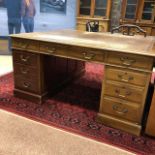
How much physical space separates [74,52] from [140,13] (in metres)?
3.17

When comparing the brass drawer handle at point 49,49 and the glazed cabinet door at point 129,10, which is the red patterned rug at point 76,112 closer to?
the brass drawer handle at point 49,49

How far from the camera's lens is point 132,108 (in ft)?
5.72

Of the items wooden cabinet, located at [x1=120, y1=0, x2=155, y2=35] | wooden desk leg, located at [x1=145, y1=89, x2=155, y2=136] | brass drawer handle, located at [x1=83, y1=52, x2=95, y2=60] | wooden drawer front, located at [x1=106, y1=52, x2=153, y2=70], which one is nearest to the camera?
wooden drawer front, located at [x1=106, y1=52, x2=153, y2=70]

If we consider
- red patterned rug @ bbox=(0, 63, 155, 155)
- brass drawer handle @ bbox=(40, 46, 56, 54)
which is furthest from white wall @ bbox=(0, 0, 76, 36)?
brass drawer handle @ bbox=(40, 46, 56, 54)

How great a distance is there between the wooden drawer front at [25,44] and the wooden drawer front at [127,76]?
822mm

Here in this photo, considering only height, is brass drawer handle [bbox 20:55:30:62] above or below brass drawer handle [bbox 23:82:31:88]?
above

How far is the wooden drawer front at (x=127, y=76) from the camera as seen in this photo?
1615 mm

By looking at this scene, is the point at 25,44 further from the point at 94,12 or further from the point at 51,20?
the point at 94,12

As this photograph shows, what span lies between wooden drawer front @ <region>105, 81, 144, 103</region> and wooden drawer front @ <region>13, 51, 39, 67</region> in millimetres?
851

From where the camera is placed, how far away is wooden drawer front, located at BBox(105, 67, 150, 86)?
162 cm

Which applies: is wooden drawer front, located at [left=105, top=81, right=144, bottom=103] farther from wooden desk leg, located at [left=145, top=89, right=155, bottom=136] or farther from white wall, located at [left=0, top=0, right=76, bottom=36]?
white wall, located at [left=0, top=0, right=76, bottom=36]

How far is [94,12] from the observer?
15.7 feet

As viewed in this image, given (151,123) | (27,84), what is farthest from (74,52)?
(151,123)

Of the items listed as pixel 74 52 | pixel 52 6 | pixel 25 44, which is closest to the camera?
pixel 74 52
